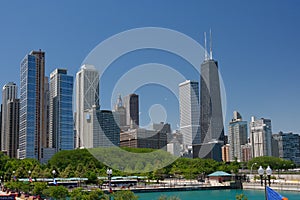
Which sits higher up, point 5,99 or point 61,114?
point 5,99

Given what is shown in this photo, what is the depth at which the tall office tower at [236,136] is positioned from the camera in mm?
Answer: 147300

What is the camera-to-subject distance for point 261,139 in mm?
134250

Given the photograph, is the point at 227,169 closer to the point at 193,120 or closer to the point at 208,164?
the point at 208,164

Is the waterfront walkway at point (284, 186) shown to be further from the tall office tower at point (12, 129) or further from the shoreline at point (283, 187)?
the tall office tower at point (12, 129)

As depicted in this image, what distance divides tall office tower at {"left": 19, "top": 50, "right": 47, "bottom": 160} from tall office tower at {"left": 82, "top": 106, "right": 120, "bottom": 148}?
13.5 meters

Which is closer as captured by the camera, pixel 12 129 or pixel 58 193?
pixel 58 193

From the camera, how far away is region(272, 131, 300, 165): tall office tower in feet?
456

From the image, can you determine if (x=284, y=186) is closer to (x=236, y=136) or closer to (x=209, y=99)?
(x=209, y=99)

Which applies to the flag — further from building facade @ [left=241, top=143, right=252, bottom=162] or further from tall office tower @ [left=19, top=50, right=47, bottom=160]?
building facade @ [left=241, top=143, right=252, bottom=162]

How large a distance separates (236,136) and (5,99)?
78955 millimetres

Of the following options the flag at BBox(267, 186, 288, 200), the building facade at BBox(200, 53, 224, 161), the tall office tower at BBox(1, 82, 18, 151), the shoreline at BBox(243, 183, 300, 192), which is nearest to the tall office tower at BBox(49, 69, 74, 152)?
the tall office tower at BBox(1, 82, 18, 151)

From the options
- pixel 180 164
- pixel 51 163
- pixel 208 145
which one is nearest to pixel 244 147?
pixel 208 145

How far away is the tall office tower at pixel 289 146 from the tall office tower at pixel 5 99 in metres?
86.1

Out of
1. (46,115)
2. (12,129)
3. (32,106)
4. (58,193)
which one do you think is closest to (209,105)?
(32,106)
